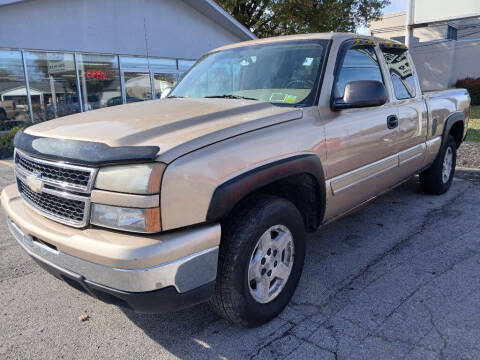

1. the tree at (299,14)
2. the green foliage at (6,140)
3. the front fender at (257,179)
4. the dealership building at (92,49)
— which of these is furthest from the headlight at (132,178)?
the tree at (299,14)

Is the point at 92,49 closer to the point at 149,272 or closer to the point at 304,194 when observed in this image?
the point at 304,194

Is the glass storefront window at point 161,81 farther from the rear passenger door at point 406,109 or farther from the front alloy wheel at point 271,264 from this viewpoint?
the front alloy wheel at point 271,264

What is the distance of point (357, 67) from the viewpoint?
3.54 m

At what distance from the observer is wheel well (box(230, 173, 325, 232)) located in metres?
2.79

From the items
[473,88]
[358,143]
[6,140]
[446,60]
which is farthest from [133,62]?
[446,60]

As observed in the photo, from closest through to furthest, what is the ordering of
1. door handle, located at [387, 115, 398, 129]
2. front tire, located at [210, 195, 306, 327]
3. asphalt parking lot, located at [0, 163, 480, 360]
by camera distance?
1. front tire, located at [210, 195, 306, 327]
2. asphalt parking lot, located at [0, 163, 480, 360]
3. door handle, located at [387, 115, 398, 129]

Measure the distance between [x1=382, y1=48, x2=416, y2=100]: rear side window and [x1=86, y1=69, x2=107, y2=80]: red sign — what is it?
414 inches

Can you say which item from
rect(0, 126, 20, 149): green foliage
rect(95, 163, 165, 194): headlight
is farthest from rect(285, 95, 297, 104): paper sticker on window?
rect(0, 126, 20, 149): green foliage

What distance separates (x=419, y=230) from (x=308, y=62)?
2.25 m

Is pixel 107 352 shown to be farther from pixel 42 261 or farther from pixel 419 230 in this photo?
pixel 419 230

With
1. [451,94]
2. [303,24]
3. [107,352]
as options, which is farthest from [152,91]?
[107,352]

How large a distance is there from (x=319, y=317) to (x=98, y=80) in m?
12.1

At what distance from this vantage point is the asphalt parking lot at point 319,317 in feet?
7.86

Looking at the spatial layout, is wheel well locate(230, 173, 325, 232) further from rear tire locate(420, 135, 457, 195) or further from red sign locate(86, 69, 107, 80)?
red sign locate(86, 69, 107, 80)
